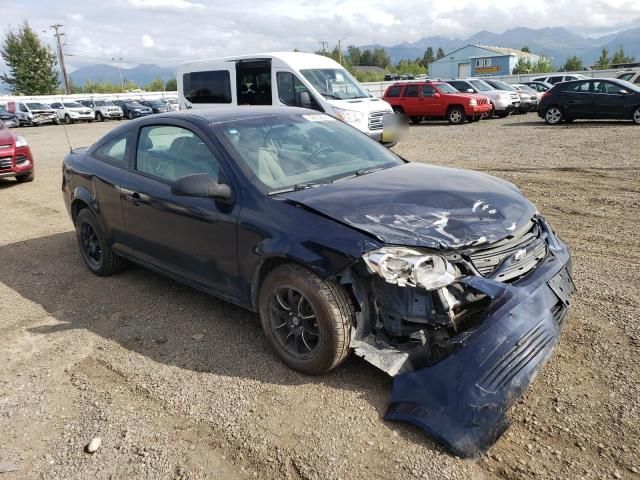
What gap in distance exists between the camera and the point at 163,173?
165 inches

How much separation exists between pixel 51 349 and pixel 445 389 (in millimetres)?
2869

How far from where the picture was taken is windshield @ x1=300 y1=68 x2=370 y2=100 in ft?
39.7

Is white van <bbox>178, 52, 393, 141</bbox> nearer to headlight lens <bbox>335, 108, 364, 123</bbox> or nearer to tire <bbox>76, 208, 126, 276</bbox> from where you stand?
headlight lens <bbox>335, 108, 364, 123</bbox>

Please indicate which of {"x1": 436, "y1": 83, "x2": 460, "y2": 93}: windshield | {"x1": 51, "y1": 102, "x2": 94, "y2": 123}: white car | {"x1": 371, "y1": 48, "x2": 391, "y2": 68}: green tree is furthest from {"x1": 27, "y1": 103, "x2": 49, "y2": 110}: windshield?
{"x1": 371, "y1": 48, "x2": 391, "y2": 68}: green tree

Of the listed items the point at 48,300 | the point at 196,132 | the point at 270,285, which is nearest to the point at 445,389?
the point at 270,285


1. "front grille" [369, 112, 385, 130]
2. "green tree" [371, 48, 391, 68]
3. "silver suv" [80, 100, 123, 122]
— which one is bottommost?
"silver suv" [80, 100, 123, 122]

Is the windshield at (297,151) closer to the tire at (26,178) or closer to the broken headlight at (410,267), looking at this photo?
the broken headlight at (410,267)

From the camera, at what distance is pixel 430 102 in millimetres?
20203

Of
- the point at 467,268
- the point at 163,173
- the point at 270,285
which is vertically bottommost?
the point at 270,285

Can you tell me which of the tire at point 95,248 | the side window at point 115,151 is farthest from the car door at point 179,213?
the tire at point 95,248

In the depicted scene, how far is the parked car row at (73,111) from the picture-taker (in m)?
31.6

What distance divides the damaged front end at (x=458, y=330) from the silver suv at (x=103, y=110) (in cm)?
3640

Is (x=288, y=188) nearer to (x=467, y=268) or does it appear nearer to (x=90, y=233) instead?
(x=467, y=268)

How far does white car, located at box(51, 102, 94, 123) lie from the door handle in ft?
107
